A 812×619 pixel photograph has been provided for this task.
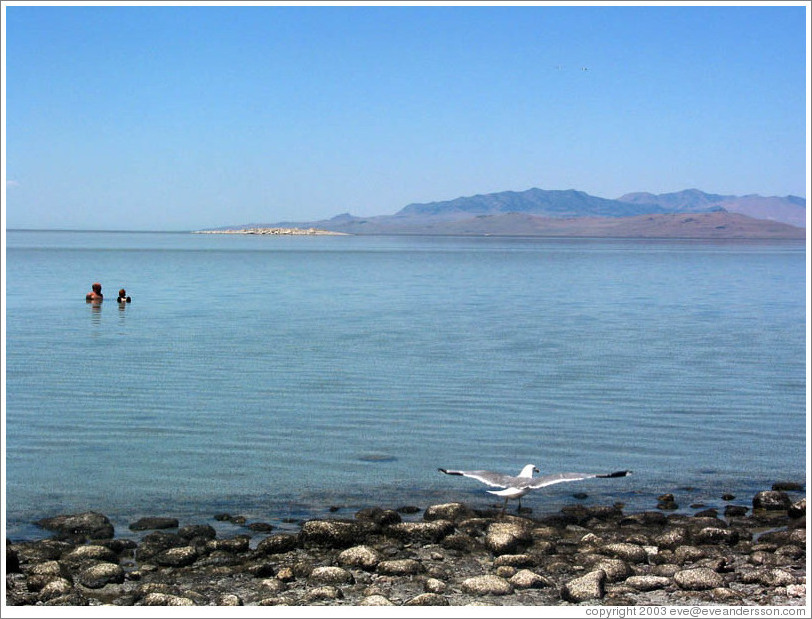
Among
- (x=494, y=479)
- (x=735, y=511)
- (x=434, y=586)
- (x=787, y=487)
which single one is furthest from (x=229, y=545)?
(x=787, y=487)

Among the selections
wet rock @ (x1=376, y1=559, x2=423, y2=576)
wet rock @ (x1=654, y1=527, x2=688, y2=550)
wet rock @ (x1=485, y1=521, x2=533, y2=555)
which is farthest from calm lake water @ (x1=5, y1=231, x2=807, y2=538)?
wet rock @ (x1=376, y1=559, x2=423, y2=576)

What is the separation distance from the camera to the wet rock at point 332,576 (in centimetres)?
932

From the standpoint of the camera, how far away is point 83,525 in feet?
35.3

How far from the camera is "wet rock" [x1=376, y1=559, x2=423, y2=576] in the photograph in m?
9.53

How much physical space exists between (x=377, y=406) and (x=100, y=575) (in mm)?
8529

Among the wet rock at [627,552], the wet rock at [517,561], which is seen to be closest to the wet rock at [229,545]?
the wet rock at [517,561]

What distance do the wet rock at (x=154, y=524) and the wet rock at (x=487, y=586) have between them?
347 centimetres

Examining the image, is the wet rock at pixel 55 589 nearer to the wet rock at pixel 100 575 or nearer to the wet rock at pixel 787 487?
the wet rock at pixel 100 575

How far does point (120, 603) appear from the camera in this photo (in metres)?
8.88

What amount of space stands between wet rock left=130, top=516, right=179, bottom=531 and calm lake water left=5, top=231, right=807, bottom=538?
20 centimetres

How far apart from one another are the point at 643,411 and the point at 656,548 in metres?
7.21

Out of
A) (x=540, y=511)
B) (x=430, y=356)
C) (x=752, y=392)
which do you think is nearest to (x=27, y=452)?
(x=540, y=511)

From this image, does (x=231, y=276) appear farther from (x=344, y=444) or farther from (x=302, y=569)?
(x=302, y=569)

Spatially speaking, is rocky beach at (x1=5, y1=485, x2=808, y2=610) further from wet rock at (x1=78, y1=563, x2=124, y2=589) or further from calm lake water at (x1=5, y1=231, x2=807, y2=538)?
calm lake water at (x1=5, y1=231, x2=807, y2=538)
